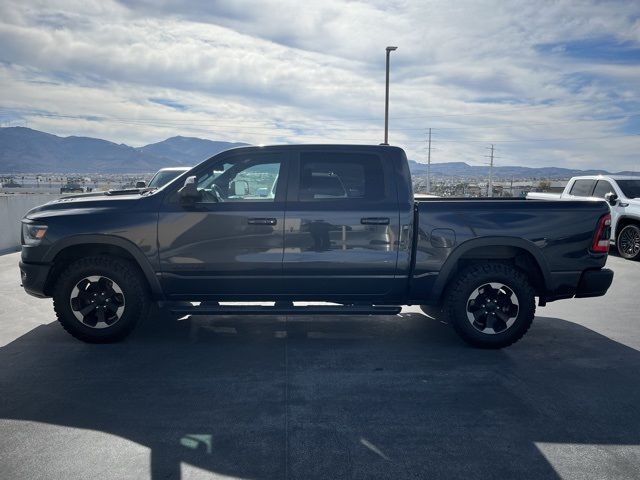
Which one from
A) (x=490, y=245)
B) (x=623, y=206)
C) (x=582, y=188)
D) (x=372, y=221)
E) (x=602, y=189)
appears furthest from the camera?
(x=582, y=188)

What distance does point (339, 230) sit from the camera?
488 centimetres

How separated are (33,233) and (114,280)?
0.92 m

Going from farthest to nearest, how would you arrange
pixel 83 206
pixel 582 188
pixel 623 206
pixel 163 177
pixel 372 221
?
pixel 163 177 < pixel 582 188 < pixel 623 206 < pixel 83 206 < pixel 372 221

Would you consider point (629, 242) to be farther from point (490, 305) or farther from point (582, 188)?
point (490, 305)

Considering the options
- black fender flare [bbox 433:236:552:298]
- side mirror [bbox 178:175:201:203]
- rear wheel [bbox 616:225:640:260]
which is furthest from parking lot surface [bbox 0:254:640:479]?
rear wheel [bbox 616:225:640:260]

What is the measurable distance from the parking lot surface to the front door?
0.68m

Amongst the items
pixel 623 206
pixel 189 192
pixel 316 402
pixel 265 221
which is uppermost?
pixel 189 192

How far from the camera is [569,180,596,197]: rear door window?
1189 centimetres

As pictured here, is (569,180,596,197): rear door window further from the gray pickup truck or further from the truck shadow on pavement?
the gray pickup truck

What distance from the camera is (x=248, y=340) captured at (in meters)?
5.30

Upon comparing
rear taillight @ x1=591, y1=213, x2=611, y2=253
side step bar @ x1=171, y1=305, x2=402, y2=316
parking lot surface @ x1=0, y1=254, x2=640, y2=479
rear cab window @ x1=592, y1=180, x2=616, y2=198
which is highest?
rear cab window @ x1=592, y1=180, x2=616, y2=198

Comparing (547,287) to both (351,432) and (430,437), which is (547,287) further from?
(351,432)

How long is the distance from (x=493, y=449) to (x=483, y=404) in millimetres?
661

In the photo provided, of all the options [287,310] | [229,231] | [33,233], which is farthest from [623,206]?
[33,233]
